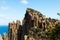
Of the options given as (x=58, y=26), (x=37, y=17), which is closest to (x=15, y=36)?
(x=37, y=17)

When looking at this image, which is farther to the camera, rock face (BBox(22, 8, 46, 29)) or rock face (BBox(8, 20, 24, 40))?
rock face (BBox(8, 20, 24, 40))

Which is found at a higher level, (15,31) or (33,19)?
(33,19)

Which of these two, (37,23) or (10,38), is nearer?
(37,23)

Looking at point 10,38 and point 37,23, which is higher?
point 37,23

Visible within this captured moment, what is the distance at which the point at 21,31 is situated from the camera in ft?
263

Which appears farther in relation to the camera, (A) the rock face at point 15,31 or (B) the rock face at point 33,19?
(A) the rock face at point 15,31

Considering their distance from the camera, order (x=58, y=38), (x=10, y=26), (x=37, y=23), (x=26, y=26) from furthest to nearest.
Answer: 1. (x=10, y=26)
2. (x=26, y=26)
3. (x=37, y=23)
4. (x=58, y=38)

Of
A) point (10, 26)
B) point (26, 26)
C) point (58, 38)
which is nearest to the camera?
point (58, 38)

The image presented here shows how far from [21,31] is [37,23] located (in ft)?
41.2

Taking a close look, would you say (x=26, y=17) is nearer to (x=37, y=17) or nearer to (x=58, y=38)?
(x=37, y=17)

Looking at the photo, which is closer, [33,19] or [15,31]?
[33,19]

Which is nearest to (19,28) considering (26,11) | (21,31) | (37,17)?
(21,31)

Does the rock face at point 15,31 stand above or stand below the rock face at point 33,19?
below

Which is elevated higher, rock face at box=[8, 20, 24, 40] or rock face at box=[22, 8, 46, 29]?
rock face at box=[22, 8, 46, 29]
